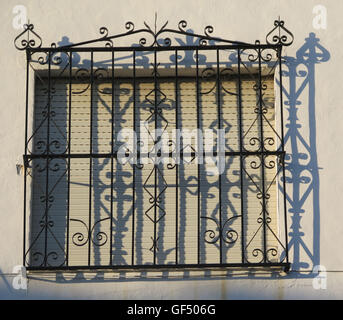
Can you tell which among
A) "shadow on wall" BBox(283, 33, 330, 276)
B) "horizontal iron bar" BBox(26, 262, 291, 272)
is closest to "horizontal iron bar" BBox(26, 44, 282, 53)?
"shadow on wall" BBox(283, 33, 330, 276)

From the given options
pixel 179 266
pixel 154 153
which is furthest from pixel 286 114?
pixel 179 266

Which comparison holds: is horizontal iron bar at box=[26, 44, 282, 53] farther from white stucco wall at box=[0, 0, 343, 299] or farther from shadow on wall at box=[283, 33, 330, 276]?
shadow on wall at box=[283, 33, 330, 276]

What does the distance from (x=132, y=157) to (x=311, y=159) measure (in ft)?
4.81

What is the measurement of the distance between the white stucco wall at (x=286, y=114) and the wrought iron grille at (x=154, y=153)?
0.11m

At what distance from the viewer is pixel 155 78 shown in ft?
25.2

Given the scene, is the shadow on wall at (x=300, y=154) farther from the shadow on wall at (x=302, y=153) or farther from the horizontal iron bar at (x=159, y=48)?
the horizontal iron bar at (x=159, y=48)

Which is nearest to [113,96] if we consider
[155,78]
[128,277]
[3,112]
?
[155,78]

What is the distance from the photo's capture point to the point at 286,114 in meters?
7.69

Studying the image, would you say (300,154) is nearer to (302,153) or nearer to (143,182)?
(302,153)

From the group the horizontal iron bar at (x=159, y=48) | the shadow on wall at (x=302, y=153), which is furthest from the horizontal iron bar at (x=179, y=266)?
the horizontal iron bar at (x=159, y=48)

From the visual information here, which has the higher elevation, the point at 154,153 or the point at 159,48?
the point at 159,48

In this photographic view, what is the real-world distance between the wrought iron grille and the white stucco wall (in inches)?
4.4

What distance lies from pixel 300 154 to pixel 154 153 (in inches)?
47.1
